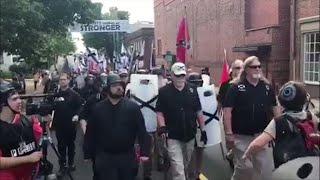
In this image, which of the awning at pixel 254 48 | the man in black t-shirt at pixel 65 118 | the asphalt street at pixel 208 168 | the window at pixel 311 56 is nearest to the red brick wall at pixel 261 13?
the awning at pixel 254 48

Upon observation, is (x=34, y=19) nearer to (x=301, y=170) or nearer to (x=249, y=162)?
(x=249, y=162)

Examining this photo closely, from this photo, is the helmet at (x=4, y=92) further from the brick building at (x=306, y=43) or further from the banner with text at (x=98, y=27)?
the banner with text at (x=98, y=27)

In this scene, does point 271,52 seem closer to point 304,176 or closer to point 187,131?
point 187,131

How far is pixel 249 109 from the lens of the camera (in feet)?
20.5

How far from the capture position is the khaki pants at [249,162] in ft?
20.2

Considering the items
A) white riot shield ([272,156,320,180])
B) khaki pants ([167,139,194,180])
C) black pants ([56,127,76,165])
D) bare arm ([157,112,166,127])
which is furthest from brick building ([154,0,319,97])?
white riot shield ([272,156,320,180])

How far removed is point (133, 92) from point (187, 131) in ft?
5.21

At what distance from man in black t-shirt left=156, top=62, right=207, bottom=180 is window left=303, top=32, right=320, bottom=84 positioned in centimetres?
1328

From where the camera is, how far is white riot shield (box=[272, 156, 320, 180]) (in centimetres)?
319

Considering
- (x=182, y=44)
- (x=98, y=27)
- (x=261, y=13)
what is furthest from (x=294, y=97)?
(x=98, y=27)

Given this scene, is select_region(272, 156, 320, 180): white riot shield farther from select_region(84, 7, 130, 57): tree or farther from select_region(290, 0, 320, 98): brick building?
select_region(84, 7, 130, 57): tree

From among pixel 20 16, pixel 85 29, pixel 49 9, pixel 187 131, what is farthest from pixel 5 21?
pixel 187 131

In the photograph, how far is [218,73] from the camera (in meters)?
31.0

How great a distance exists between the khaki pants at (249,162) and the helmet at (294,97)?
7.00ft
